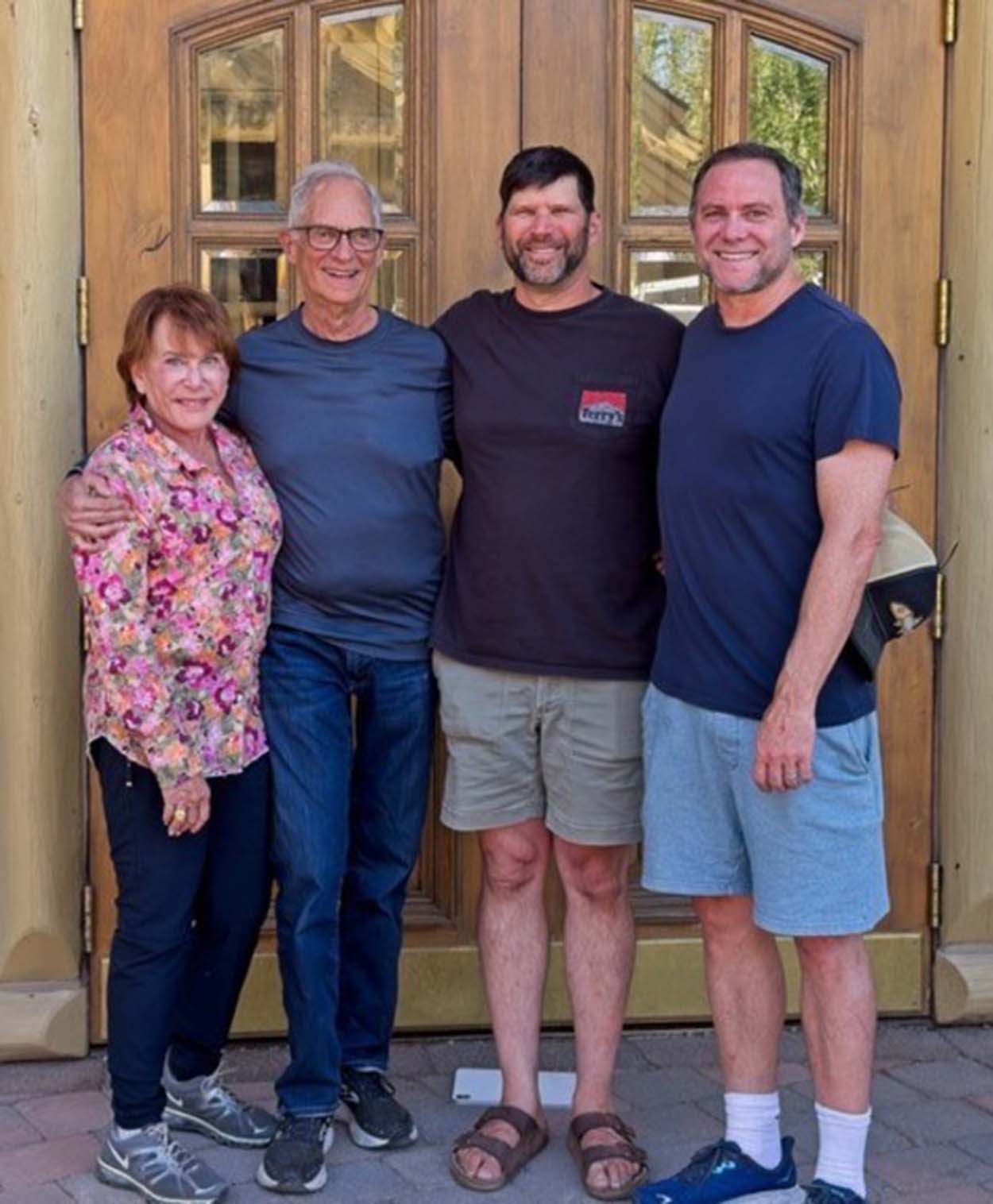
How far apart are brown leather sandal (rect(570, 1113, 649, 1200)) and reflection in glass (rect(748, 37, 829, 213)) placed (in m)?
2.07

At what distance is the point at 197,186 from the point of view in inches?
171

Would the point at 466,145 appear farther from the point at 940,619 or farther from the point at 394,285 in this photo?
the point at 940,619

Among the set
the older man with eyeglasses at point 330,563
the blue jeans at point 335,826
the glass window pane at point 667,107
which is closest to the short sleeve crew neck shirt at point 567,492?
the older man with eyeglasses at point 330,563

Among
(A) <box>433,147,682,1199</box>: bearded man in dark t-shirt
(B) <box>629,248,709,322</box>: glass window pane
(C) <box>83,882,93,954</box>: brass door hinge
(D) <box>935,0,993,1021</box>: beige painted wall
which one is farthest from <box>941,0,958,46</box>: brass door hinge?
(C) <box>83,882,93,954</box>: brass door hinge

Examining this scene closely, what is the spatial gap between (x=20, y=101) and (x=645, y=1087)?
2.51 m

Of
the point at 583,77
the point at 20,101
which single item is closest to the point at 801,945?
the point at 583,77

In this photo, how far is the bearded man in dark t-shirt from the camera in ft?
12.3

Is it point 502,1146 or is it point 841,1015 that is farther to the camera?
point 502,1146

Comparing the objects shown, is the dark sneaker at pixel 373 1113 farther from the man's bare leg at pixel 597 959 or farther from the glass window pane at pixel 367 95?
the glass window pane at pixel 367 95

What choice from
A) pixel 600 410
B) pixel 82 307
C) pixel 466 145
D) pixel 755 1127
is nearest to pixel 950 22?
pixel 466 145

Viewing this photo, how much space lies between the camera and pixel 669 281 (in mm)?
4508

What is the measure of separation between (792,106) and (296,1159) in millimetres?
2540

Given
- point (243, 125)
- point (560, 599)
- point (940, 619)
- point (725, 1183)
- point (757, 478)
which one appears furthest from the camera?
point (940, 619)

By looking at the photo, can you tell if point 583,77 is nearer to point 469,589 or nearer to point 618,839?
point 469,589
